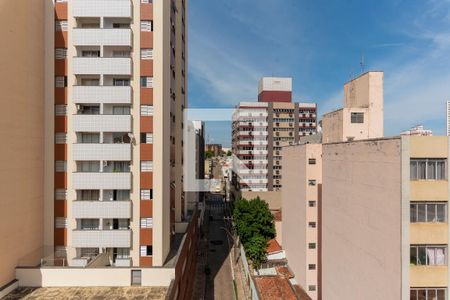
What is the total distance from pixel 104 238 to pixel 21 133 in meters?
10.0

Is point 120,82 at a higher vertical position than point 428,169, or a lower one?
higher

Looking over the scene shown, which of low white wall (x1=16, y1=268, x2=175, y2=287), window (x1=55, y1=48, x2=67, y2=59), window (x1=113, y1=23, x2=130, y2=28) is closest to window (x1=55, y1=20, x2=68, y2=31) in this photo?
window (x1=55, y1=48, x2=67, y2=59)

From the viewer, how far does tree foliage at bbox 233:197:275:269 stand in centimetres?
3941

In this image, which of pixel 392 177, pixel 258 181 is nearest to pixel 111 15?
pixel 392 177

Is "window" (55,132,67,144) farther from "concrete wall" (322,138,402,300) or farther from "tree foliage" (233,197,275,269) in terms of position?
"tree foliage" (233,197,275,269)

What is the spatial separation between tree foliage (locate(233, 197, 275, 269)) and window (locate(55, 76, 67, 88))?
99.3 ft

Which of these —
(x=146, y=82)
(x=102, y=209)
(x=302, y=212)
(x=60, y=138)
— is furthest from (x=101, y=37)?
(x=302, y=212)

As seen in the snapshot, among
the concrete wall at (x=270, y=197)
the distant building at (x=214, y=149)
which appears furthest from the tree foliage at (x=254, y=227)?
the distant building at (x=214, y=149)

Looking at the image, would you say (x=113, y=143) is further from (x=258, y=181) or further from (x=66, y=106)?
(x=258, y=181)

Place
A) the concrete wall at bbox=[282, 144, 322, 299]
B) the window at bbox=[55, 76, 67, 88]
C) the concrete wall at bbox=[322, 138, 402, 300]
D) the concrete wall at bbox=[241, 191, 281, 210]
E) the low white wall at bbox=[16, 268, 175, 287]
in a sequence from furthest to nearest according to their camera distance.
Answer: the concrete wall at bbox=[241, 191, 281, 210]
the concrete wall at bbox=[282, 144, 322, 299]
the window at bbox=[55, 76, 67, 88]
the low white wall at bbox=[16, 268, 175, 287]
the concrete wall at bbox=[322, 138, 402, 300]

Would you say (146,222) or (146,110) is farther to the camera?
(146,110)

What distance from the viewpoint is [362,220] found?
21.1 metres

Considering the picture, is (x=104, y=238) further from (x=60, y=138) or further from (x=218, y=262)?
(x=218, y=262)

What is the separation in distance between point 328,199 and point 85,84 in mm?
25242
